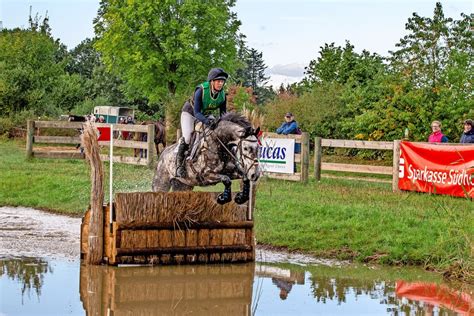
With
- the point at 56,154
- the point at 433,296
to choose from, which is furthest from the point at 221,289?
the point at 56,154

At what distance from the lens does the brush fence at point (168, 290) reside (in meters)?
10.3

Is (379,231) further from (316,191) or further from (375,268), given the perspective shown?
(316,191)

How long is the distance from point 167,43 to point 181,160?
38.3m

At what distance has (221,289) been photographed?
454 inches

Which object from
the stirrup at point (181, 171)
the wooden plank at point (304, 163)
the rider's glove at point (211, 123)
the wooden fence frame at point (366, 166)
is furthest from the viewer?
the wooden plank at point (304, 163)

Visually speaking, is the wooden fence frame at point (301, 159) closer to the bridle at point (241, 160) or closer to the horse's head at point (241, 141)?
the horse's head at point (241, 141)

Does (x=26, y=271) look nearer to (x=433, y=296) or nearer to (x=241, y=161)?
(x=241, y=161)

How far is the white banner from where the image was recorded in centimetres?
2466

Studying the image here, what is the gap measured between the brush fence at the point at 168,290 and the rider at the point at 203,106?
7.10ft

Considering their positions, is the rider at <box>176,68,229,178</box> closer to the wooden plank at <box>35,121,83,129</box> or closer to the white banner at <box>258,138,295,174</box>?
the white banner at <box>258,138,295,174</box>

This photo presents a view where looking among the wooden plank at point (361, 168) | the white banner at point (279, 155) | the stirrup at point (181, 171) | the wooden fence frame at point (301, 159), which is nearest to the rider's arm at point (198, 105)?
the stirrup at point (181, 171)

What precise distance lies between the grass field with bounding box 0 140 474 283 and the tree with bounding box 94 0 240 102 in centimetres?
2725

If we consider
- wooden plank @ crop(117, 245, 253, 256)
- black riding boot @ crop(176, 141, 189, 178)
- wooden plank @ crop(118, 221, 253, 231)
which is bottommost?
wooden plank @ crop(117, 245, 253, 256)

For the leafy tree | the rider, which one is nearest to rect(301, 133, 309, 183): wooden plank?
the rider
